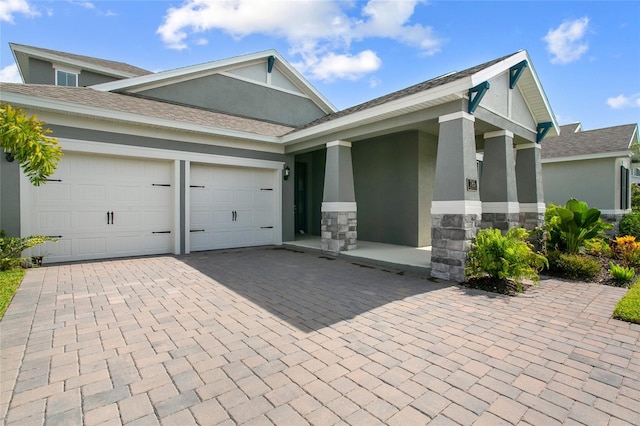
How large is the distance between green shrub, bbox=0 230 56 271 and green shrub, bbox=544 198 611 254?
35.8ft

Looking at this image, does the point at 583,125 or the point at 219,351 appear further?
the point at 583,125

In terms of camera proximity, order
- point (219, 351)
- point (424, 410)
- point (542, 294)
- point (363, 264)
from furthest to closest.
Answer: point (363, 264), point (542, 294), point (219, 351), point (424, 410)

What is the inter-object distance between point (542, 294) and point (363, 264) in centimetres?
336

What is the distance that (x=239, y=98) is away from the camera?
1110 centimetres

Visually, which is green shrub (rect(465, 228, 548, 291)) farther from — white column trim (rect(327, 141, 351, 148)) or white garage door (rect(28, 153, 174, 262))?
white garage door (rect(28, 153, 174, 262))

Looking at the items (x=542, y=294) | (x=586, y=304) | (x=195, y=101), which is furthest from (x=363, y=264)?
(x=195, y=101)

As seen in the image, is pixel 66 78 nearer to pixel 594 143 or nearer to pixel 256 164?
pixel 256 164

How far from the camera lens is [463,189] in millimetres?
5504

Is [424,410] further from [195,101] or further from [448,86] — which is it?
[195,101]

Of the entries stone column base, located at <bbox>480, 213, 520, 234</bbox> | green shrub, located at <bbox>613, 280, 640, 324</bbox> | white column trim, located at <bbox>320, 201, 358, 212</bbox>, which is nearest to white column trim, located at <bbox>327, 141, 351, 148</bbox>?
white column trim, located at <bbox>320, 201, 358, 212</bbox>

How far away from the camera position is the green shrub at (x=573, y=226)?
6.65 metres

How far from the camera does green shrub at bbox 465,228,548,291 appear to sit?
16.6ft

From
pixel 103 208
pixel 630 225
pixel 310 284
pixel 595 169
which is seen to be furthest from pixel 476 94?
pixel 630 225

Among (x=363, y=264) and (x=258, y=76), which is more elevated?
(x=258, y=76)
